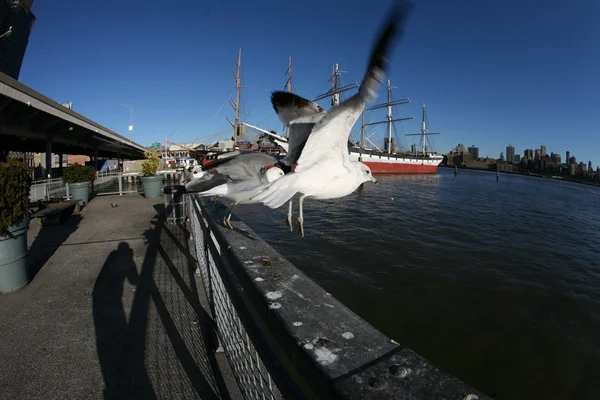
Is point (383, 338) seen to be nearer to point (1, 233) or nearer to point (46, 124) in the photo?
point (1, 233)

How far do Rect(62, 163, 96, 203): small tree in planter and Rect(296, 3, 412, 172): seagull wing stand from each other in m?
10.3

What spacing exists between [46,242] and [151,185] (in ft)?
20.4

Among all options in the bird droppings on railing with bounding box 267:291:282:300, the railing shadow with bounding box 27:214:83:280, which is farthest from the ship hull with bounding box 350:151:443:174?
the bird droppings on railing with bounding box 267:291:282:300

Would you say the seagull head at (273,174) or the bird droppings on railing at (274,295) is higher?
the seagull head at (273,174)

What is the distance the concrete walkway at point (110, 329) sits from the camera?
2477 mm

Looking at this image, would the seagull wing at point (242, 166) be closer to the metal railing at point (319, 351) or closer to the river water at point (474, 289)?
A: the metal railing at point (319, 351)

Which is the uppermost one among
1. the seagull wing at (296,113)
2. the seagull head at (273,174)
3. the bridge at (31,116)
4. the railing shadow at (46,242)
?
the bridge at (31,116)

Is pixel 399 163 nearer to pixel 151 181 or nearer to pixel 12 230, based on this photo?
pixel 151 181

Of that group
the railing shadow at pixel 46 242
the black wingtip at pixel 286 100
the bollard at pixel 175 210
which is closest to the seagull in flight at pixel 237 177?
the black wingtip at pixel 286 100

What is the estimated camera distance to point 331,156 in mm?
3949

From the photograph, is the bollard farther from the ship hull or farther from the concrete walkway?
the ship hull

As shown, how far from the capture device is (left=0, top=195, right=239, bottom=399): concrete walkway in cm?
248

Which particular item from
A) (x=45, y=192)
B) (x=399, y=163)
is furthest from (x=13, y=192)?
(x=399, y=163)

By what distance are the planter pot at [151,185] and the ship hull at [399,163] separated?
39821 millimetres
